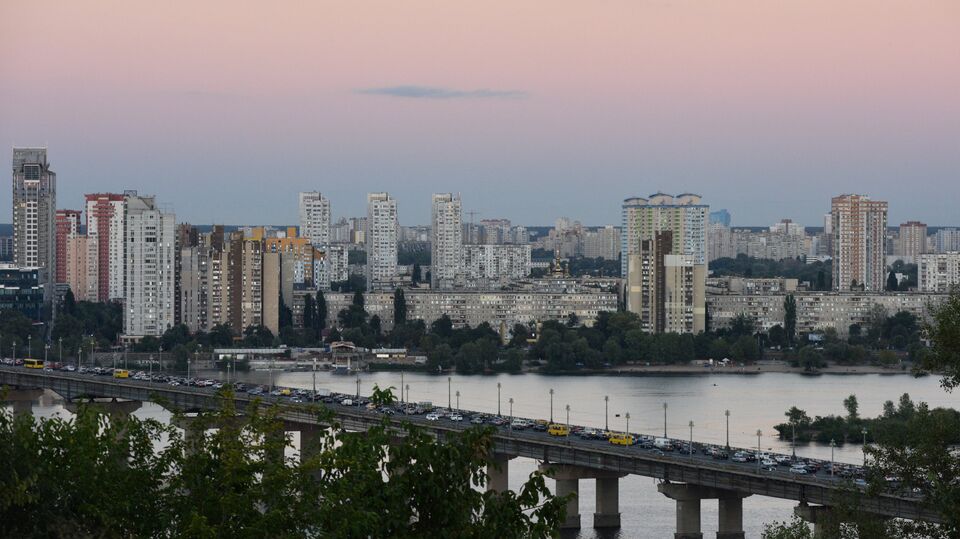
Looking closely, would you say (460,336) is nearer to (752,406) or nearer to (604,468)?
(752,406)

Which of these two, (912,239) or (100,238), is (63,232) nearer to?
(100,238)

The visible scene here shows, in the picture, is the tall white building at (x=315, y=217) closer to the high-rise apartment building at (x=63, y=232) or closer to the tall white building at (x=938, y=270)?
the high-rise apartment building at (x=63, y=232)

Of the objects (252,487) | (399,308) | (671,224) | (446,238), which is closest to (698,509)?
(252,487)

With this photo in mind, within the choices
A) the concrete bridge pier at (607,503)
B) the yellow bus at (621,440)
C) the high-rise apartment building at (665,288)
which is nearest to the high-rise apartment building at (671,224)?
the high-rise apartment building at (665,288)

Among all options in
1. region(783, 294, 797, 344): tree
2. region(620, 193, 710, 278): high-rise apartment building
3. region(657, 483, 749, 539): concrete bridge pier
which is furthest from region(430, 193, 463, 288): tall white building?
region(657, 483, 749, 539): concrete bridge pier

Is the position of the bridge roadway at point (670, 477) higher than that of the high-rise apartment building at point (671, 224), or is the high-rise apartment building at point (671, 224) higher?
the high-rise apartment building at point (671, 224)

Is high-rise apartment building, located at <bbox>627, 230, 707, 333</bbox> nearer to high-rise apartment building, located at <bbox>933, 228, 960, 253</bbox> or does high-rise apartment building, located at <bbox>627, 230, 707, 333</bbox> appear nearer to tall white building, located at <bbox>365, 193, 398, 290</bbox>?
tall white building, located at <bbox>365, 193, 398, 290</bbox>
